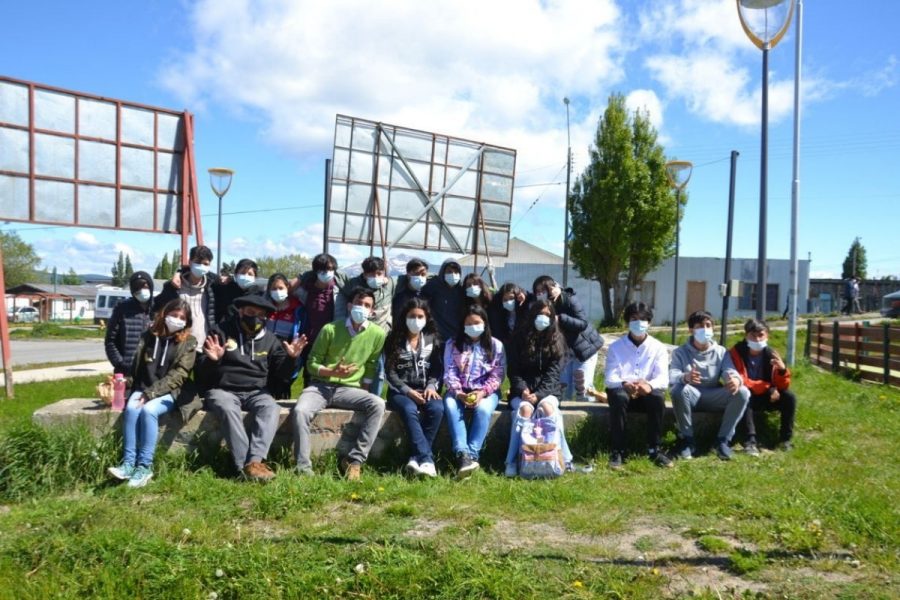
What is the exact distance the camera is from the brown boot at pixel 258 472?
557 centimetres

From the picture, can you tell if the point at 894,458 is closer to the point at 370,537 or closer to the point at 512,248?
the point at 370,537

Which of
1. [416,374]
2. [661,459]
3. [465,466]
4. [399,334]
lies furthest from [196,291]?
[661,459]

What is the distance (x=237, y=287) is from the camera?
715 centimetres

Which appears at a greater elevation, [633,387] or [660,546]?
[633,387]

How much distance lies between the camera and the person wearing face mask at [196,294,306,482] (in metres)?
5.81

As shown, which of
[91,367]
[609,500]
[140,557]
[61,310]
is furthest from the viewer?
[61,310]

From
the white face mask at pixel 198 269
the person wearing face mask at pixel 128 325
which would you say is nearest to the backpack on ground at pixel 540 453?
the white face mask at pixel 198 269

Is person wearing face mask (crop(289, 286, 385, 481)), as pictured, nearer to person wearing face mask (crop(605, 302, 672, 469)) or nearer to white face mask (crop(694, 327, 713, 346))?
person wearing face mask (crop(605, 302, 672, 469))

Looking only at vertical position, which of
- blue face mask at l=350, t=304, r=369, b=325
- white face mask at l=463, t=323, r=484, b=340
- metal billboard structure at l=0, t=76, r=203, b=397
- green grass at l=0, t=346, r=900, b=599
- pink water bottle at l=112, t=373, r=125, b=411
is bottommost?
green grass at l=0, t=346, r=900, b=599

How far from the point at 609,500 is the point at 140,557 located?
3.23 metres

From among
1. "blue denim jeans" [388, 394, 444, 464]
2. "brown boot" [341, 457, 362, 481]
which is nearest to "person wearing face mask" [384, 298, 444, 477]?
"blue denim jeans" [388, 394, 444, 464]

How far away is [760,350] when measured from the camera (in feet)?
23.0

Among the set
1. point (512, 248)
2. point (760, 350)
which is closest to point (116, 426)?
point (760, 350)

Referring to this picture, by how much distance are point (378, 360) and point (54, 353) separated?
18.3m
